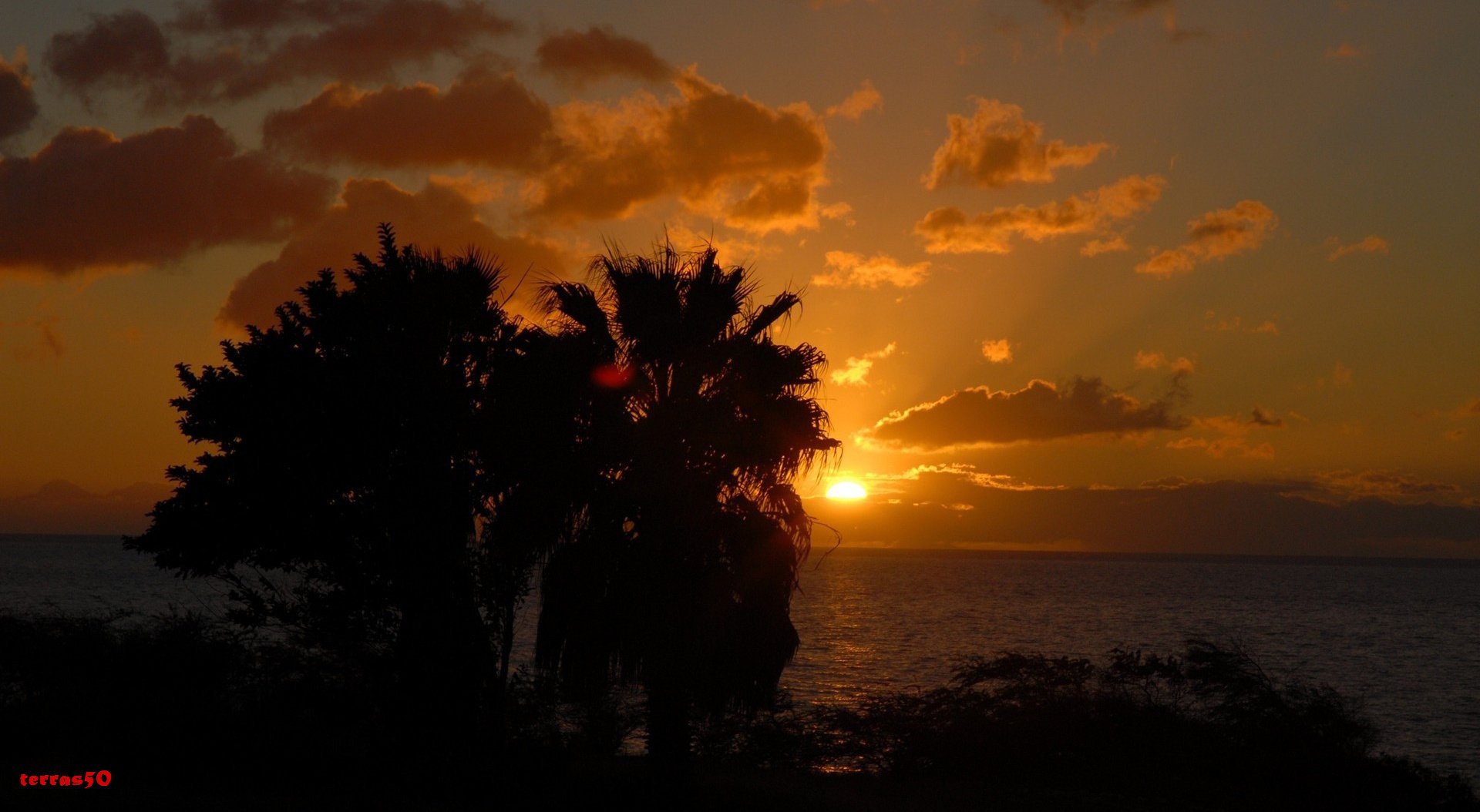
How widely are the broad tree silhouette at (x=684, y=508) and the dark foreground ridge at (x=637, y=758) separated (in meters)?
1.34

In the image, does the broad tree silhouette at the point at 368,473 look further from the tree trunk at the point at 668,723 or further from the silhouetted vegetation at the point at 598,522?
the tree trunk at the point at 668,723

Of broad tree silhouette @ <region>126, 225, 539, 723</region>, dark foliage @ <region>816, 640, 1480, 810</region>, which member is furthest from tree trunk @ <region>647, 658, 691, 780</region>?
dark foliage @ <region>816, 640, 1480, 810</region>

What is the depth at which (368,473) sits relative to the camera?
22.2 meters

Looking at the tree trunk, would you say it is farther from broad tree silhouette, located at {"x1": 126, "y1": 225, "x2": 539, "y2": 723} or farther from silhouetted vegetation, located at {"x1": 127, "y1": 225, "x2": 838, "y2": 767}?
broad tree silhouette, located at {"x1": 126, "y1": 225, "x2": 539, "y2": 723}

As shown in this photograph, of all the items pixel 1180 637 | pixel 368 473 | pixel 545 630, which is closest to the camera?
pixel 545 630

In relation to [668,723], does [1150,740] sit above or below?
below

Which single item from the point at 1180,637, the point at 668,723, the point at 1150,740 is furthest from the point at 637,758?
the point at 1180,637

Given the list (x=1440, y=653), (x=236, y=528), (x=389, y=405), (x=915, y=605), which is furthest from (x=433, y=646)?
(x=915, y=605)

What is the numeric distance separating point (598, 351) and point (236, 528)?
11632 mm

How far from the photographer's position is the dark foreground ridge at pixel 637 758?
18.0m

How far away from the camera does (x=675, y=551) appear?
1738cm

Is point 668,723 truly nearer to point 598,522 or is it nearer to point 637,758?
point 598,522

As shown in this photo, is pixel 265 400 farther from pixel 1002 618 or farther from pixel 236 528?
pixel 1002 618

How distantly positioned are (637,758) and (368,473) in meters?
8.59
